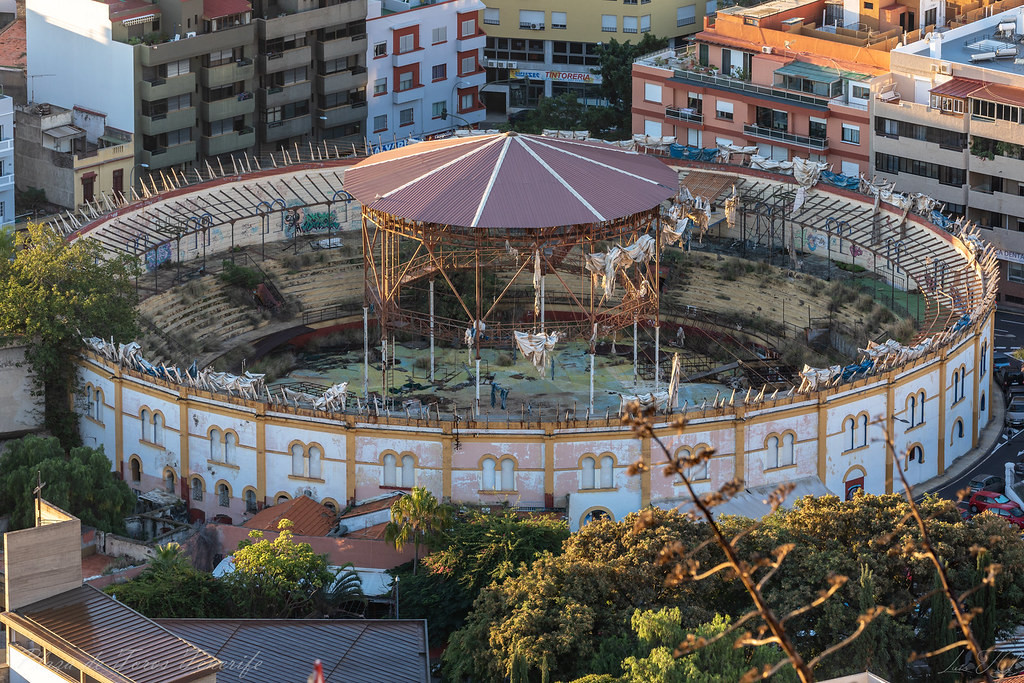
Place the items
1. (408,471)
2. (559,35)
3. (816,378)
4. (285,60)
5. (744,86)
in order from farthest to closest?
(559,35) < (285,60) < (744,86) < (816,378) < (408,471)

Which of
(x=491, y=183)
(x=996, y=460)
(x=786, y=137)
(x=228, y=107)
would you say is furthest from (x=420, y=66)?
(x=996, y=460)

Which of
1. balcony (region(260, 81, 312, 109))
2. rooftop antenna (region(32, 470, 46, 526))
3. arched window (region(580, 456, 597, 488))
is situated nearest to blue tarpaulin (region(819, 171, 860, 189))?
arched window (region(580, 456, 597, 488))

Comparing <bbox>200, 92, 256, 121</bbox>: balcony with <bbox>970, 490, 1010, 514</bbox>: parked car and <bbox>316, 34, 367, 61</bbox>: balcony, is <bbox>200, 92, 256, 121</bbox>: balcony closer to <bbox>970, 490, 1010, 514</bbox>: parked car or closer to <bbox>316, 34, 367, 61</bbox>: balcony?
<bbox>316, 34, 367, 61</bbox>: balcony

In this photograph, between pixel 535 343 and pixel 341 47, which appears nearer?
pixel 535 343

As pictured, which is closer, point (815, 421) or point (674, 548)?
point (674, 548)

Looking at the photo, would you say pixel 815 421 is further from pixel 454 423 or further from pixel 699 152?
pixel 699 152

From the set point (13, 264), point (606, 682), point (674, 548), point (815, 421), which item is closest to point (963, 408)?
point (815, 421)

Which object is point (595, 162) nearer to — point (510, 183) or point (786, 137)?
point (510, 183)
